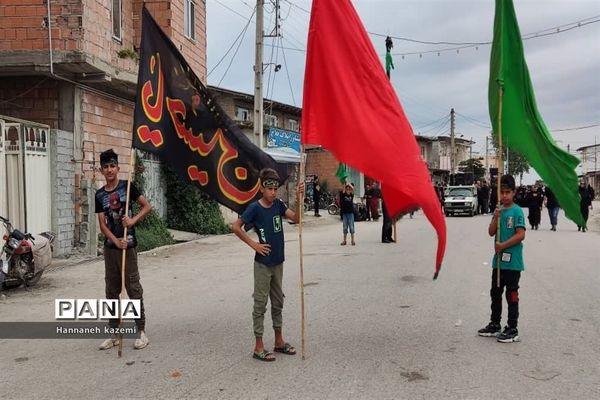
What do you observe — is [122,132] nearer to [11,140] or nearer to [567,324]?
[11,140]

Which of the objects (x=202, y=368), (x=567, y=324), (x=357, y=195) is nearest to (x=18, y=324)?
(x=202, y=368)

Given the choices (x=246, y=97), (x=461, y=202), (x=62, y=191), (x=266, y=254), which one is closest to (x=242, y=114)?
(x=246, y=97)

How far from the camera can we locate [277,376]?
15.1ft

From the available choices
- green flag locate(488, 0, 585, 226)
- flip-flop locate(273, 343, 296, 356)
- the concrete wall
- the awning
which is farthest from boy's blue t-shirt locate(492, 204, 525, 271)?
the awning

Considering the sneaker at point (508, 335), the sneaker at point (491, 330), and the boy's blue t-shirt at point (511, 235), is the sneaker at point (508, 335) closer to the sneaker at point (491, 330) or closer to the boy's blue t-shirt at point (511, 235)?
the sneaker at point (491, 330)

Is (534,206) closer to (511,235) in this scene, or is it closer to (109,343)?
(511,235)

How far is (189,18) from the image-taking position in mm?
17375

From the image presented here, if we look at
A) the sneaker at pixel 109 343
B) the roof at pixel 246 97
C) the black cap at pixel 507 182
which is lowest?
the sneaker at pixel 109 343

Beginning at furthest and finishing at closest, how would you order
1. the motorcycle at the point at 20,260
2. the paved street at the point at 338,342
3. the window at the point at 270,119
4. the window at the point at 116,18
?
the window at the point at 270,119
the window at the point at 116,18
the motorcycle at the point at 20,260
the paved street at the point at 338,342

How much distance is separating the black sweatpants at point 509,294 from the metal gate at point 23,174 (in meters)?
8.49

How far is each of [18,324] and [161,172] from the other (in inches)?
437

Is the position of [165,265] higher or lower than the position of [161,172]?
lower

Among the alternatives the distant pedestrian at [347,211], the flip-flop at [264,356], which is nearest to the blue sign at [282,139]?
the distant pedestrian at [347,211]

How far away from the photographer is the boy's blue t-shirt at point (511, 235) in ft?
18.3
